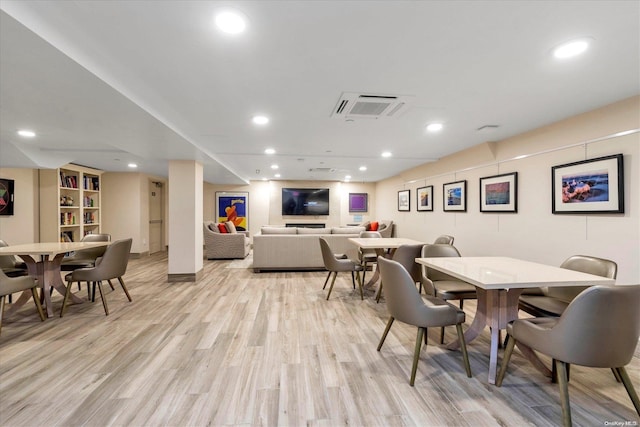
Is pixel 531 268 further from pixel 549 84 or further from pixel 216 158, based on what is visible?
pixel 216 158

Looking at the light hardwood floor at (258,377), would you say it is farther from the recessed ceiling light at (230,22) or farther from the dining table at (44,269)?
the recessed ceiling light at (230,22)

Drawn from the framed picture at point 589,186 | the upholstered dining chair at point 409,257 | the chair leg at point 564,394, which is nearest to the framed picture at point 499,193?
the framed picture at point 589,186

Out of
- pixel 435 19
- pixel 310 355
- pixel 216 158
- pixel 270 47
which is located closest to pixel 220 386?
pixel 310 355

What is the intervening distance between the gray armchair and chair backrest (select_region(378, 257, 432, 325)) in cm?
545

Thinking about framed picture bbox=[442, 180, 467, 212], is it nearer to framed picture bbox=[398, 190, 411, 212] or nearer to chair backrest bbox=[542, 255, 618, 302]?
framed picture bbox=[398, 190, 411, 212]

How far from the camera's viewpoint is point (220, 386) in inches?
77.3

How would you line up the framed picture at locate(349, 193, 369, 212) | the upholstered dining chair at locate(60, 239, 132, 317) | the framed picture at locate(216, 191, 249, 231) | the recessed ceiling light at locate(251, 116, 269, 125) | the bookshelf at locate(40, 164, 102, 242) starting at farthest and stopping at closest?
1. the framed picture at locate(349, 193, 369, 212)
2. the framed picture at locate(216, 191, 249, 231)
3. the bookshelf at locate(40, 164, 102, 242)
4. the upholstered dining chair at locate(60, 239, 132, 317)
5. the recessed ceiling light at locate(251, 116, 269, 125)

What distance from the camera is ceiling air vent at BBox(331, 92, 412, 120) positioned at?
102 inches

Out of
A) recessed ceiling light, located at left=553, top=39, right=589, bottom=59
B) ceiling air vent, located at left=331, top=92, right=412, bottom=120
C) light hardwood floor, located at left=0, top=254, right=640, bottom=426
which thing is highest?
ceiling air vent, located at left=331, top=92, right=412, bottom=120

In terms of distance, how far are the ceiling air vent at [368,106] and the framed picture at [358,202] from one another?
6759 mm

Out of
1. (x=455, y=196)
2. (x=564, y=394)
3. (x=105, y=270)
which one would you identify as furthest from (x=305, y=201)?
(x=564, y=394)

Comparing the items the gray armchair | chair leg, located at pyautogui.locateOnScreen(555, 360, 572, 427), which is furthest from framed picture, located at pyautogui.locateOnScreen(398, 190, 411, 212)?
chair leg, located at pyautogui.locateOnScreen(555, 360, 572, 427)

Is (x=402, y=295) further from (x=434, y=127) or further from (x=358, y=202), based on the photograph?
(x=358, y=202)

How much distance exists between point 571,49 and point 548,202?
7.26 feet
